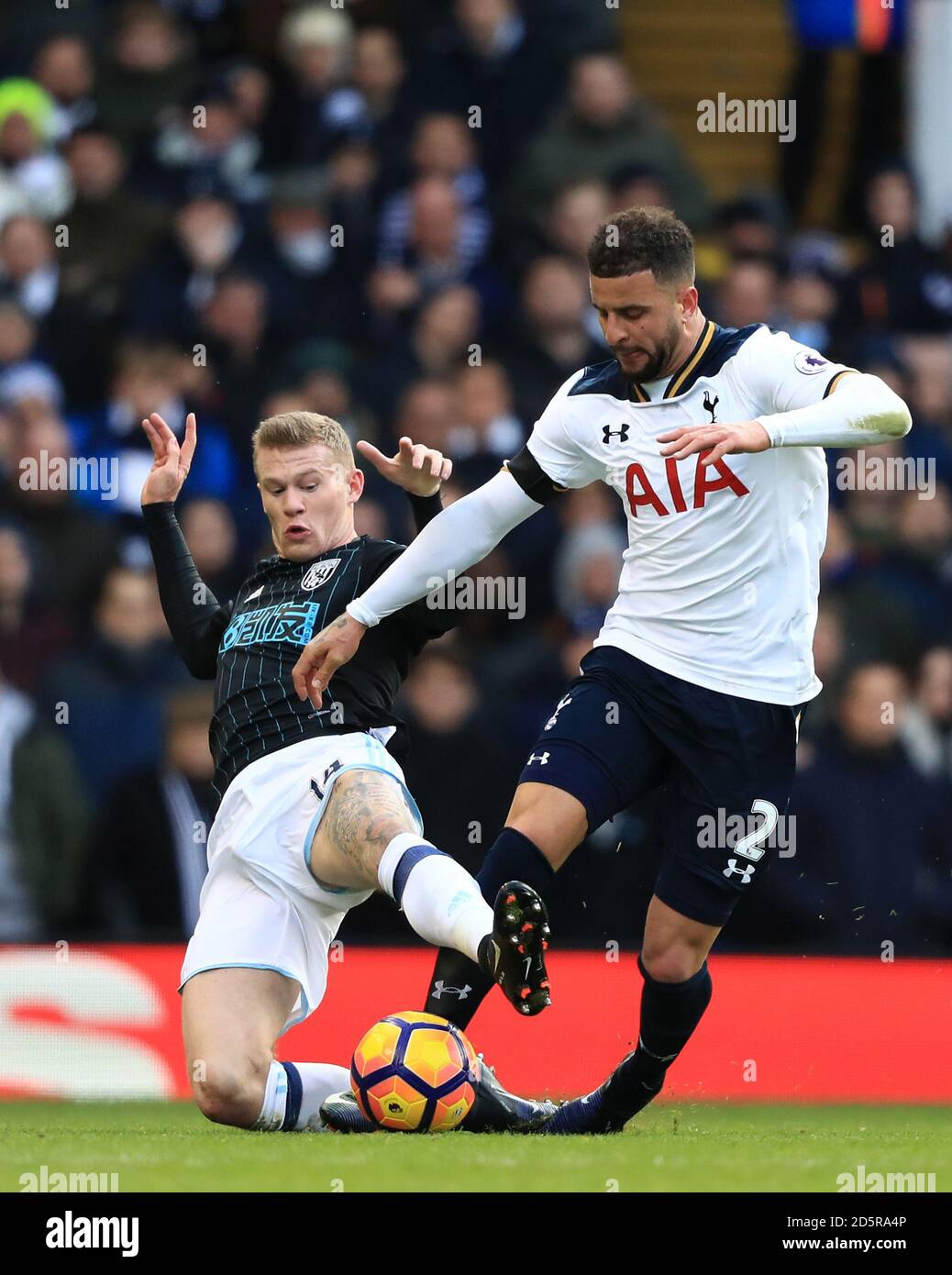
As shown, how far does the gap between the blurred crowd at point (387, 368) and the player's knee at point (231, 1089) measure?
8.38 ft

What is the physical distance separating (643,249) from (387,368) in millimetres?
4097

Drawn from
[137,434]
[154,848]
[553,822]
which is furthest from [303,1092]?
[137,434]

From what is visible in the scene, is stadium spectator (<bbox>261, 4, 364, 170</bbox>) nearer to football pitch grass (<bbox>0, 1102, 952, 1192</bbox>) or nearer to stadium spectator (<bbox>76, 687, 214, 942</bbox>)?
stadium spectator (<bbox>76, 687, 214, 942</bbox>)

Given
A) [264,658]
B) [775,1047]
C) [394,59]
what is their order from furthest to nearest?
[394,59], [775,1047], [264,658]

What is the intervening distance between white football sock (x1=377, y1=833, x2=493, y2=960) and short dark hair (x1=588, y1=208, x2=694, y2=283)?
1.58 meters

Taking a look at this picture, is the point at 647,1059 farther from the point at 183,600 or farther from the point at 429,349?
the point at 429,349

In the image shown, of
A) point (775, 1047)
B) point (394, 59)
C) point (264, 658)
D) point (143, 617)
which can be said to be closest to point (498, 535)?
point (264, 658)

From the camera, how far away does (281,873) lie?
5.50 meters

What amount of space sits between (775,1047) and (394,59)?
17.5ft

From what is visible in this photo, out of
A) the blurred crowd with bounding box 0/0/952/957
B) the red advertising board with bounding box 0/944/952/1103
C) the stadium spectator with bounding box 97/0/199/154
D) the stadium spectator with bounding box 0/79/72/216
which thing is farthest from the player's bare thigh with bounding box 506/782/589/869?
the stadium spectator with bounding box 97/0/199/154

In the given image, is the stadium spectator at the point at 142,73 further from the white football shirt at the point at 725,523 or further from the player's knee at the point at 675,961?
the player's knee at the point at 675,961

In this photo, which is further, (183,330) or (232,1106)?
(183,330)

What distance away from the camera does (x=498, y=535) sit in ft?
18.2

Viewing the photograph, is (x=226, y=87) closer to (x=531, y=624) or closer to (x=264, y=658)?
(x=531, y=624)
